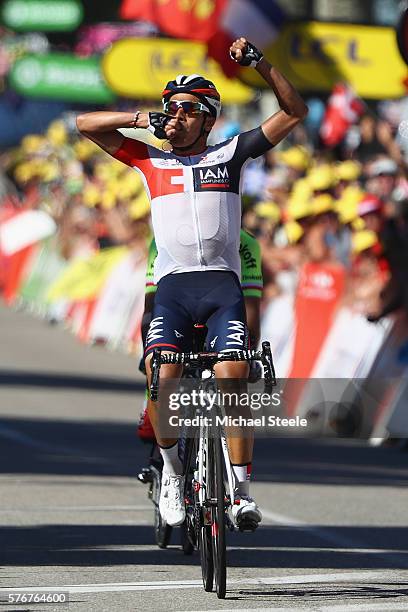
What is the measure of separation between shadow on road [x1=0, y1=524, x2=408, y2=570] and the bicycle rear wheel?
0.84m

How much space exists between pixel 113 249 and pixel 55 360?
3.15 m

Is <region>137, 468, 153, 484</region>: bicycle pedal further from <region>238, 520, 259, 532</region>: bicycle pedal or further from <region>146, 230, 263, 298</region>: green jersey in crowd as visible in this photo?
<region>238, 520, 259, 532</region>: bicycle pedal

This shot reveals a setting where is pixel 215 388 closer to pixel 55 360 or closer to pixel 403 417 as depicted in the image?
pixel 403 417

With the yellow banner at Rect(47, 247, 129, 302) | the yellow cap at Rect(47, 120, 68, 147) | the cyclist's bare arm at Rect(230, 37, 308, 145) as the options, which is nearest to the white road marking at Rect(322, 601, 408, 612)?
the cyclist's bare arm at Rect(230, 37, 308, 145)

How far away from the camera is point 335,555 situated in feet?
32.0

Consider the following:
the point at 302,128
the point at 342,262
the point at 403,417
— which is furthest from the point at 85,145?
the point at 403,417

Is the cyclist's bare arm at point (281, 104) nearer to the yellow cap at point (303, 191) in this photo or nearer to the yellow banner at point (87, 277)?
the yellow cap at point (303, 191)

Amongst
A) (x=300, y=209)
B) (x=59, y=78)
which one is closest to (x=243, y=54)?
(x=300, y=209)

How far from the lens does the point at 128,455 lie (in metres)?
14.2

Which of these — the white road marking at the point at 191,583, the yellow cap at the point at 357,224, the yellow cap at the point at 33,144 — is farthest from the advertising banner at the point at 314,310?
the yellow cap at the point at 33,144

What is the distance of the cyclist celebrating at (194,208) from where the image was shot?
29.4ft

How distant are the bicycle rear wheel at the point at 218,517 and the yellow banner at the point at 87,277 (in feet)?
50.7

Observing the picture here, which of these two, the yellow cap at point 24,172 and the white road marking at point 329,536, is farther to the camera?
the yellow cap at point 24,172

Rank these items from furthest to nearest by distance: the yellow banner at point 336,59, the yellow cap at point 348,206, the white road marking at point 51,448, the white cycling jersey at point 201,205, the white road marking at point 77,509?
1. the yellow banner at point 336,59
2. the yellow cap at point 348,206
3. the white road marking at point 51,448
4. the white road marking at point 77,509
5. the white cycling jersey at point 201,205
